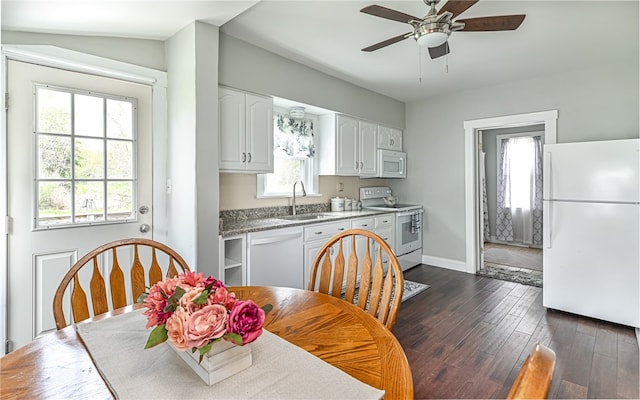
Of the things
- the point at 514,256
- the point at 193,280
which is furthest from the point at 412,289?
the point at 193,280

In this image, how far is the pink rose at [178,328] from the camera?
76 cm

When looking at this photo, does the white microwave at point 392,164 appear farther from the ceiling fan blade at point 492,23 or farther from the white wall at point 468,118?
the ceiling fan blade at point 492,23

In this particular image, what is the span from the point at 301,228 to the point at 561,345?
231cm

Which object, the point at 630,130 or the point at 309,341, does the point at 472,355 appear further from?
the point at 630,130

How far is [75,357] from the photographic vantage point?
0.95 meters

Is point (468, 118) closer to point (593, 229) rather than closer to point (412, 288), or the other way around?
point (593, 229)

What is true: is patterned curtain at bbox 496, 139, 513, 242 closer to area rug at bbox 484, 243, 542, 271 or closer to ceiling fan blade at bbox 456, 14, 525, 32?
area rug at bbox 484, 243, 542, 271

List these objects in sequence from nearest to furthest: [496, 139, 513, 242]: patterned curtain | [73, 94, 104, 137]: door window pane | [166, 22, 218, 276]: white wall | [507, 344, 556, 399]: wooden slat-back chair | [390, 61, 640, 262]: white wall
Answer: [507, 344, 556, 399]: wooden slat-back chair → [73, 94, 104, 137]: door window pane → [166, 22, 218, 276]: white wall → [390, 61, 640, 262]: white wall → [496, 139, 513, 242]: patterned curtain

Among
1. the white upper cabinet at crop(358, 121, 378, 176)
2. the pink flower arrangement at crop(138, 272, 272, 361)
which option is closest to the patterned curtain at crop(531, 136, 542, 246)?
the white upper cabinet at crop(358, 121, 378, 176)

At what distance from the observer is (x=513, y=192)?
20.4 feet

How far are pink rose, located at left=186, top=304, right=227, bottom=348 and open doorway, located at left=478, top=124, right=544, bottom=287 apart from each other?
556 centimetres

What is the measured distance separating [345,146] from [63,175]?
2847mm

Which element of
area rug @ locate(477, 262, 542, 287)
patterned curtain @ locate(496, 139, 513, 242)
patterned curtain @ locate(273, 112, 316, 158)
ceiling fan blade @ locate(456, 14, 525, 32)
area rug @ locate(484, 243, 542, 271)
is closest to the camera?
ceiling fan blade @ locate(456, 14, 525, 32)

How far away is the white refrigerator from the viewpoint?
8.99ft
